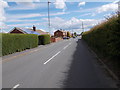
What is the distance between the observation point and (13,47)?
17750 mm

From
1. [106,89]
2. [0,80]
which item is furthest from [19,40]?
[106,89]

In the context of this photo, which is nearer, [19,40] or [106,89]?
[106,89]

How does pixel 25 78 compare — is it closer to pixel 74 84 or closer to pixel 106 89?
pixel 74 84

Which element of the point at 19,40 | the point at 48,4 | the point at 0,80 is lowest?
the point at 0,80

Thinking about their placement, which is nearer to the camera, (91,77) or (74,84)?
(74,84)

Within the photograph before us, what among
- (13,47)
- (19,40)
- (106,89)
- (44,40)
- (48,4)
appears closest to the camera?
(106,89)

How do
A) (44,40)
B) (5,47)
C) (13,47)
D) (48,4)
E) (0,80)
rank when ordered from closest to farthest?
(0,80), (5,47), (13,47), (44,40), (48,4)

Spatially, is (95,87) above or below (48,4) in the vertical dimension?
below

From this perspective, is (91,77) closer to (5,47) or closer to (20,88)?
(20,88)

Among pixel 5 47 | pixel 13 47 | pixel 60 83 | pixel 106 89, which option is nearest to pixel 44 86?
pixel 60 83

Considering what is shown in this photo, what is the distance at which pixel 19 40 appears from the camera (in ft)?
65.5

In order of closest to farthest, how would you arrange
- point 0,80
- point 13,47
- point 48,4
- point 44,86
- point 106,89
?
point 106,89 < point 44,86 < point 0,80 < point 13,47 < point 48,4

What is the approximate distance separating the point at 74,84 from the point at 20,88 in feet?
6.41

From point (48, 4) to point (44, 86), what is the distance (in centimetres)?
3868
